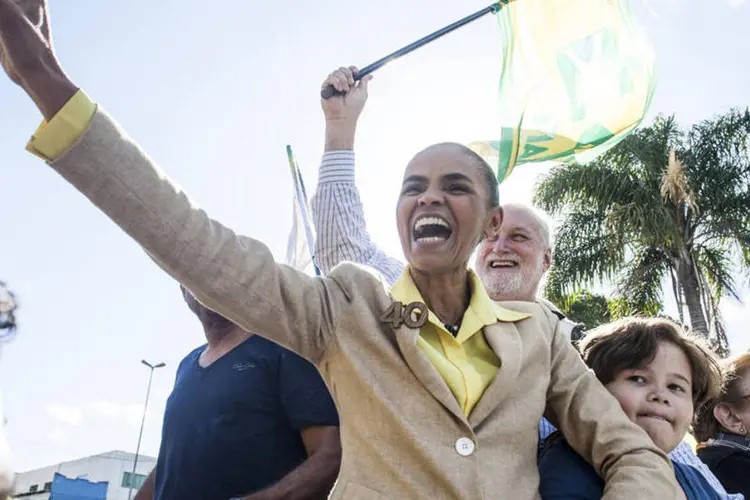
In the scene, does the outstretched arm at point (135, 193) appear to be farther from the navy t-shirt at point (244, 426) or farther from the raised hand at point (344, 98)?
the raised hand at point (344, 98)

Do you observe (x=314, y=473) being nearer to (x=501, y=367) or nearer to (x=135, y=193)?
(x=501, y=367)

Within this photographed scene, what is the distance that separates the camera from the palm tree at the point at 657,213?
15273 millimetres

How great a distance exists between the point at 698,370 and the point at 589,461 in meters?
0.72

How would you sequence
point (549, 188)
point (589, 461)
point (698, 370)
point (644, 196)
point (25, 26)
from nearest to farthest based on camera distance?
point (25, 26) → point (589, 461) → point (698, 370) → point (644, 196) → point (549, 188)

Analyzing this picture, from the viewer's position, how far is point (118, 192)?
5.17ft

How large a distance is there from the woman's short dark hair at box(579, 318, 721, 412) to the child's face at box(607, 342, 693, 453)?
0.08ft

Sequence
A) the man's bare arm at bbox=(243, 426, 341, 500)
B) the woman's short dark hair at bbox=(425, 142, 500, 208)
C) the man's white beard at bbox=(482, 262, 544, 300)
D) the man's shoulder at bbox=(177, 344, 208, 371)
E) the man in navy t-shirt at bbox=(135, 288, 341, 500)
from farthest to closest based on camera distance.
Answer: the man's white beard at bbox=(482, 262, 544, 300), the man's shoulder at bbox=(177, 344, 208, 371), the man in navy t-shirt at bbox=(135, 288, 341, 500), the man's bare arm at bbox=(243, 426, 341, 500), the woman's short dark hair at bbox=(425, 142, 500, 208)

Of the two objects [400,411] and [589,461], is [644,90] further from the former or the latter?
[400,411]

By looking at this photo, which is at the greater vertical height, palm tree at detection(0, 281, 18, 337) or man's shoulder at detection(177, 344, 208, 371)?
man's shoulder at detection(177, 344, 208, 371)

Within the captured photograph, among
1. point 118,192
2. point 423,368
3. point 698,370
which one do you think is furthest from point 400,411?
point 698,370

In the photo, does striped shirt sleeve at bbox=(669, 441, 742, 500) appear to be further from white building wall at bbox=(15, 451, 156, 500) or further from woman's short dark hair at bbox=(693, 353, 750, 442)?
white building wall at bbox=(15, 451, 156, 500)

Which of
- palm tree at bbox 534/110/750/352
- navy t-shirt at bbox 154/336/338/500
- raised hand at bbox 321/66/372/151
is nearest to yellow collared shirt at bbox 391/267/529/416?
navy t-shirt at bbox 154/336/338/500

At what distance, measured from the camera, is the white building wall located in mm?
48219

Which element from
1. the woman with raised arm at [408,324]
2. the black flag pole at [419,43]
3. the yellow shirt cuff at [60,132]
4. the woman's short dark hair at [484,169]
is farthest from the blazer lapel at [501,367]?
the black flag pole at [419,43]
